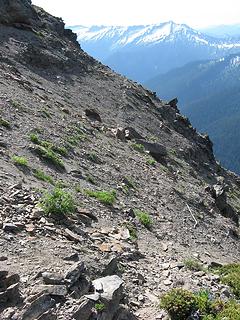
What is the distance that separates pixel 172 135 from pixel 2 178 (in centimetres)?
3885

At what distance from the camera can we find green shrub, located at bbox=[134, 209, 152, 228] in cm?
2311

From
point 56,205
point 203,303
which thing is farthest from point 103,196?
point 203,303

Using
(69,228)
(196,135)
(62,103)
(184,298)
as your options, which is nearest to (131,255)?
(69,228)

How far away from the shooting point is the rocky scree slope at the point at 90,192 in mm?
12188

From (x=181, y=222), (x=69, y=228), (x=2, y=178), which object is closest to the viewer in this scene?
(x=69, y=228)

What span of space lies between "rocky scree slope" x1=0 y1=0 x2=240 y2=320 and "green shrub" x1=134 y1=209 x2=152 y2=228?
0.07 metres

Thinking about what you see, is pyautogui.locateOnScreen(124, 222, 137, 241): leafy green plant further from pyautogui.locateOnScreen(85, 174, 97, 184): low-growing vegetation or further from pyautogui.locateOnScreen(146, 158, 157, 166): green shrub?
pyautogui.locateOnScreen(146, 158, 157, 166): green shrub

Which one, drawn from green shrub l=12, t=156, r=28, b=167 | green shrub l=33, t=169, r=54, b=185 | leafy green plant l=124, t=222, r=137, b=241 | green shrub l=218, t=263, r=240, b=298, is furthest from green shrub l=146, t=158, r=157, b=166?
green shrub l=218, t=263, r=240, b=298

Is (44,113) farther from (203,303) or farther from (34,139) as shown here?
(203,303)

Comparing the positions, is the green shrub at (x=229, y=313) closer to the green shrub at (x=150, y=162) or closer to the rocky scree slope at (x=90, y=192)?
the rocky scree slope at (x=90, y=192)

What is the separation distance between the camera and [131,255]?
16.8m

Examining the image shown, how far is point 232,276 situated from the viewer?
16844mm

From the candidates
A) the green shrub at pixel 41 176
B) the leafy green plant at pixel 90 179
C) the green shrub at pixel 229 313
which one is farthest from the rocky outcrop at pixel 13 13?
the green shrub at pixel 229 313

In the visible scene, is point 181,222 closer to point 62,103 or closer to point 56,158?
point 56,158
